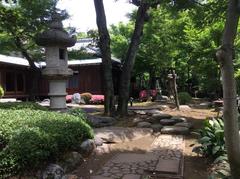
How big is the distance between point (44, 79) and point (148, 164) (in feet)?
72.5

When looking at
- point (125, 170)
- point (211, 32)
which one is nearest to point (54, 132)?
point (125, 170)

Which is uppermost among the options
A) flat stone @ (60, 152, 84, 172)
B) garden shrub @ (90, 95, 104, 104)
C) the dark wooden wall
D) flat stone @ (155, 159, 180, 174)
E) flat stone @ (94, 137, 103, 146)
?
the dark wooden wall

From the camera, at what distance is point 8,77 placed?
27750mm

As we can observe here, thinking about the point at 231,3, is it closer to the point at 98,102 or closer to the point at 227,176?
the point at 227,176

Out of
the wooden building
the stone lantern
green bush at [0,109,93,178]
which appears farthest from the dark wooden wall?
green bush at [0,109,93,178]

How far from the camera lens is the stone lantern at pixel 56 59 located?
12.4 metres

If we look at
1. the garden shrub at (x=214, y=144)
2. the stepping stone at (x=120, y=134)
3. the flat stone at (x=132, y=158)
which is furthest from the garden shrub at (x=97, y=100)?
the garden shrub at (x=214, y=144)

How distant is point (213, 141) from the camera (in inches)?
316

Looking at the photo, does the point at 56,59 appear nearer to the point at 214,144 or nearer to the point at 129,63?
the point at 129,63

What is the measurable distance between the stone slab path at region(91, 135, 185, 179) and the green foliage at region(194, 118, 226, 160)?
2.16 ft

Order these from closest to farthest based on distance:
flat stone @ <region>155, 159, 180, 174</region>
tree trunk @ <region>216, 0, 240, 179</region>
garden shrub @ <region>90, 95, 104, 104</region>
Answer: tree trunk @ <region>216, 0, 240, 179</region> → flat stone @ <region>155, 159, 180, 174</region> → garden shrub @ <region>90, 95, 104, 104</region>

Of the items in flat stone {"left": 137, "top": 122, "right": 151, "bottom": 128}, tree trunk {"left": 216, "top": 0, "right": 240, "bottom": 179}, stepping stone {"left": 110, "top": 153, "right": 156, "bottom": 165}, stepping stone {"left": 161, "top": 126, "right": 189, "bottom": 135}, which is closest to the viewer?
tree trunk {"left": 216, "top": 0, "right": 240, "bottom": 179}

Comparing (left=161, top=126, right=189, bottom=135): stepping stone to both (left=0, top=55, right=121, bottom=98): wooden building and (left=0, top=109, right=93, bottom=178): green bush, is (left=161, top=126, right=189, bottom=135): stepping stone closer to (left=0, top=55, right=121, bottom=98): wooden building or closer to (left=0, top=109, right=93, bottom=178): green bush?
(left=0, top=109, right=93, bottom=178): green bush

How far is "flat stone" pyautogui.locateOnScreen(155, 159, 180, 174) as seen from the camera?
716 cm
